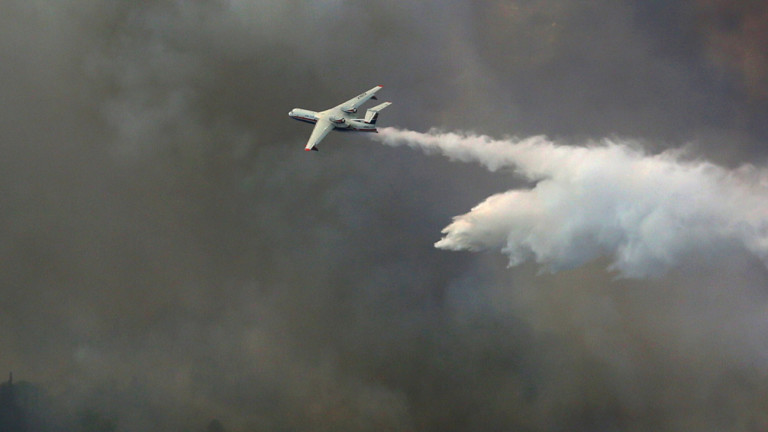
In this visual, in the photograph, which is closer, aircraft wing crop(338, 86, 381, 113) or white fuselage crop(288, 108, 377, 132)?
white fuselage crop(288, 108, 377, 132)

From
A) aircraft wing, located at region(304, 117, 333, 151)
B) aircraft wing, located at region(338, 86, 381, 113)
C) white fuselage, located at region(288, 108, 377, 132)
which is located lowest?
aircraft wing, located at region(304, 117, 333, 151)

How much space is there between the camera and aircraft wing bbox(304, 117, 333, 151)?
7932 cm

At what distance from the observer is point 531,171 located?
82375mm

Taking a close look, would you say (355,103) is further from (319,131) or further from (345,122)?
(319,131)

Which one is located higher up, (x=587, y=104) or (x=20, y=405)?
(x=587, y=104)

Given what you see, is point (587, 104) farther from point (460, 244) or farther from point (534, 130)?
point (460, 244)

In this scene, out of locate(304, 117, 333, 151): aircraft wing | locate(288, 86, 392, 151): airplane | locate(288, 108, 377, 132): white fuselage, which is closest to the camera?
locate(304, 117, 333, 151): aircraft wing

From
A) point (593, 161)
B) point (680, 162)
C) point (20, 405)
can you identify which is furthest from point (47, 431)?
point (680, 162)

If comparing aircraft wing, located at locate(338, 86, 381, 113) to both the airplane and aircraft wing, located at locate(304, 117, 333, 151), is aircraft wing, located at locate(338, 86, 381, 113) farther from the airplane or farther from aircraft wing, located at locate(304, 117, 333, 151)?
aircraft wing, located at locate(304, 117, 333, 151)

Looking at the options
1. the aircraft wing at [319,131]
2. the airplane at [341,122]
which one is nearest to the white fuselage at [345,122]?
the airplane at [341,122]

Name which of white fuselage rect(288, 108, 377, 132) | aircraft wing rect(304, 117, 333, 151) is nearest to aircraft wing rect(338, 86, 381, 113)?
white fuselage rect(288, 108, 377, 132)

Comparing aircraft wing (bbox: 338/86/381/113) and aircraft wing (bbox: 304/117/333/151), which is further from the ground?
aircraft wing (bbox: 338/86/381/113)

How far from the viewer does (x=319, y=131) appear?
264 feet

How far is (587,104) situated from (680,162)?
935 inches
